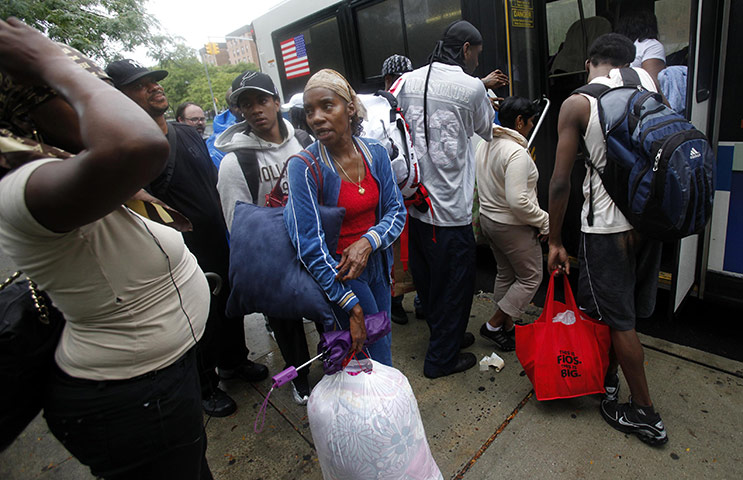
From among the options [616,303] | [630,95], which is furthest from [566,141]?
[616,303]

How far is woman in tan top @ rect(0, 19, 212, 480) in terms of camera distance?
84 cm

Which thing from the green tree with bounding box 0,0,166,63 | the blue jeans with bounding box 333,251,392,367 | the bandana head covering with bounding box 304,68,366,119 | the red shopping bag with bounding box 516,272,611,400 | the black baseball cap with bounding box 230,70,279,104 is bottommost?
the red shopping bag with bounding box 516,272,611,400

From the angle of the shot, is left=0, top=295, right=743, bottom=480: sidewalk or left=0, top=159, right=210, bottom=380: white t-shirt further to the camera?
left=0, top=295, right=743, bottom=480: sidewalk

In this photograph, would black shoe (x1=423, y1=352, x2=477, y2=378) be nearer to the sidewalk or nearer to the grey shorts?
the sidewalk

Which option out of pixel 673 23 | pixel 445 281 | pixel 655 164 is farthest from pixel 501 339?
pixel 673 23

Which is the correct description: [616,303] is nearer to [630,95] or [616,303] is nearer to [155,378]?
[630,95]

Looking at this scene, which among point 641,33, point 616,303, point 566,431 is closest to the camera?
point 616,303

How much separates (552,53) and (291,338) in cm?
373

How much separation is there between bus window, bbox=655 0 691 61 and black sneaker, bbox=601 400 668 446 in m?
3.48

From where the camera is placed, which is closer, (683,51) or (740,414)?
(740,414)

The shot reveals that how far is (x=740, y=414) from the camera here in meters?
2.17

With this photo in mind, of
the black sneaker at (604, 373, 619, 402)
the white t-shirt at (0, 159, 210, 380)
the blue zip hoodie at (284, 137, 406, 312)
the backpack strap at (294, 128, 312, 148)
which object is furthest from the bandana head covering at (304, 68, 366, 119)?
the black sneaker at (604, 373, 619, 402)

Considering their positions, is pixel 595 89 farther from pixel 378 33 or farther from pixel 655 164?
pixel 378 33

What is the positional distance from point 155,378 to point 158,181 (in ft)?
4.94
